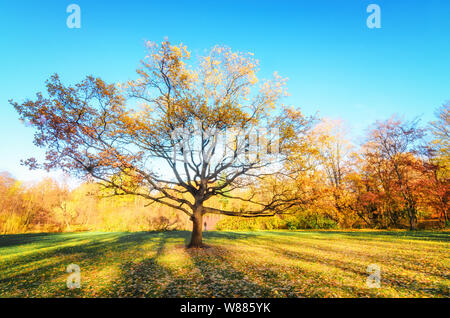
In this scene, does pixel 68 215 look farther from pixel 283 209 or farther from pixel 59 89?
pixel 283 209

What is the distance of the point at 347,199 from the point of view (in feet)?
83.5

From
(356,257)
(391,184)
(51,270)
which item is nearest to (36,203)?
(51,270)

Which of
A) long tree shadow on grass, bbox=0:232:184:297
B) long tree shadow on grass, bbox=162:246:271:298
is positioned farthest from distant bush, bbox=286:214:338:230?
long tree shadow on grass, bbox=0:232:184:297

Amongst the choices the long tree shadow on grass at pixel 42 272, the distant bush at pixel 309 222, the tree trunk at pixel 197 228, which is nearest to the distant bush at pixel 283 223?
the distant bush at pixel 309 222

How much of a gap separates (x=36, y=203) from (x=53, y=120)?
31.2 meters

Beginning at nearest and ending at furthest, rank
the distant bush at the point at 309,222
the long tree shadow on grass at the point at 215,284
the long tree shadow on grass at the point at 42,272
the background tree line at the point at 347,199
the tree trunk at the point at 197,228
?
1. the long tree shadow on grass at the point at 215,284
2. the long tree shadow on grass at the point at 42,272
3. the tree trunk at the point at 197,228
4. the background tree line at the point at 347,199
5. the distant bush at the point at 309,222

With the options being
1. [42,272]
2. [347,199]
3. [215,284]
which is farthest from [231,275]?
[347,199]

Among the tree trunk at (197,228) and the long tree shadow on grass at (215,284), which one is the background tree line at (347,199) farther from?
the long tree shadow on grass at (215,284)

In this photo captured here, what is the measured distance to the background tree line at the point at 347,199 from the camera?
22.5 m

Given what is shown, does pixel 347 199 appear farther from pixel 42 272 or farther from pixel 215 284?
pixel 42 272

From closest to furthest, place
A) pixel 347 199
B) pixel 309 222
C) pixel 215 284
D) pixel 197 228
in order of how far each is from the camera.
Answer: pixel 215 284
pixel 197 228
pixel 347 199
pixel 309 222

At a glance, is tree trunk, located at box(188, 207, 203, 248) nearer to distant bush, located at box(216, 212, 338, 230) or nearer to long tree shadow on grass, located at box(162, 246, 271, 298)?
long tree shadow on grass, located at box(162, 246, 271, 298)
